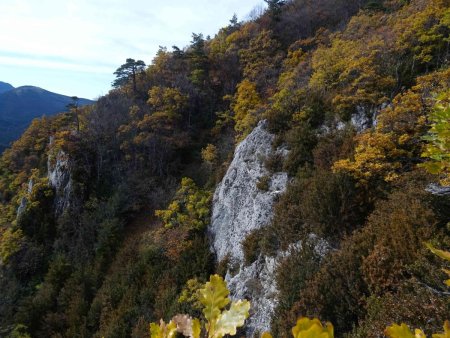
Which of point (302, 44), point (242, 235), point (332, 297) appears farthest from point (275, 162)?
point (302, 44)

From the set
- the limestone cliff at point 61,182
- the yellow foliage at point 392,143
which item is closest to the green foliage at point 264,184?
the yellow foliage at point 392,143

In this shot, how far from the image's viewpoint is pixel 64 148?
52.0ft

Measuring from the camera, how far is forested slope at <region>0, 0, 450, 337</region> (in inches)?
171

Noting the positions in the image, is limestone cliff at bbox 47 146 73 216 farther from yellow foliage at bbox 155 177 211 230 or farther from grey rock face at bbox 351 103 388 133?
grey rock face at bbox 351 103 388 133

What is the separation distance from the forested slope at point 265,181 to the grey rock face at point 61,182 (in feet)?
0.37

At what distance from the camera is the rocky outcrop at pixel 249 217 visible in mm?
6156

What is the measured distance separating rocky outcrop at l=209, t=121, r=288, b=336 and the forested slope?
0.34 metres

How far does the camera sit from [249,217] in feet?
27.1

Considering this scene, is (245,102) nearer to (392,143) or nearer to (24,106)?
(392,143)

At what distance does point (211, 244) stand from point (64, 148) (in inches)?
427

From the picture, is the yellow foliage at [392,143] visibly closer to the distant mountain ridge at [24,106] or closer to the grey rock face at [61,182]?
the grey rock face at [61,182]

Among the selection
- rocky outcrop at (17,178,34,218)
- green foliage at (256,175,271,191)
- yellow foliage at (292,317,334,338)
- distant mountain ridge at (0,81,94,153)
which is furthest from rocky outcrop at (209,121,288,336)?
distant mountain ridge at (0,81,94,153)

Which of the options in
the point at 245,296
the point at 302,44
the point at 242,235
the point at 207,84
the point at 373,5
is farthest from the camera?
the point at 207,84

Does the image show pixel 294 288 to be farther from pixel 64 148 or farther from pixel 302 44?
pixel 302 44
